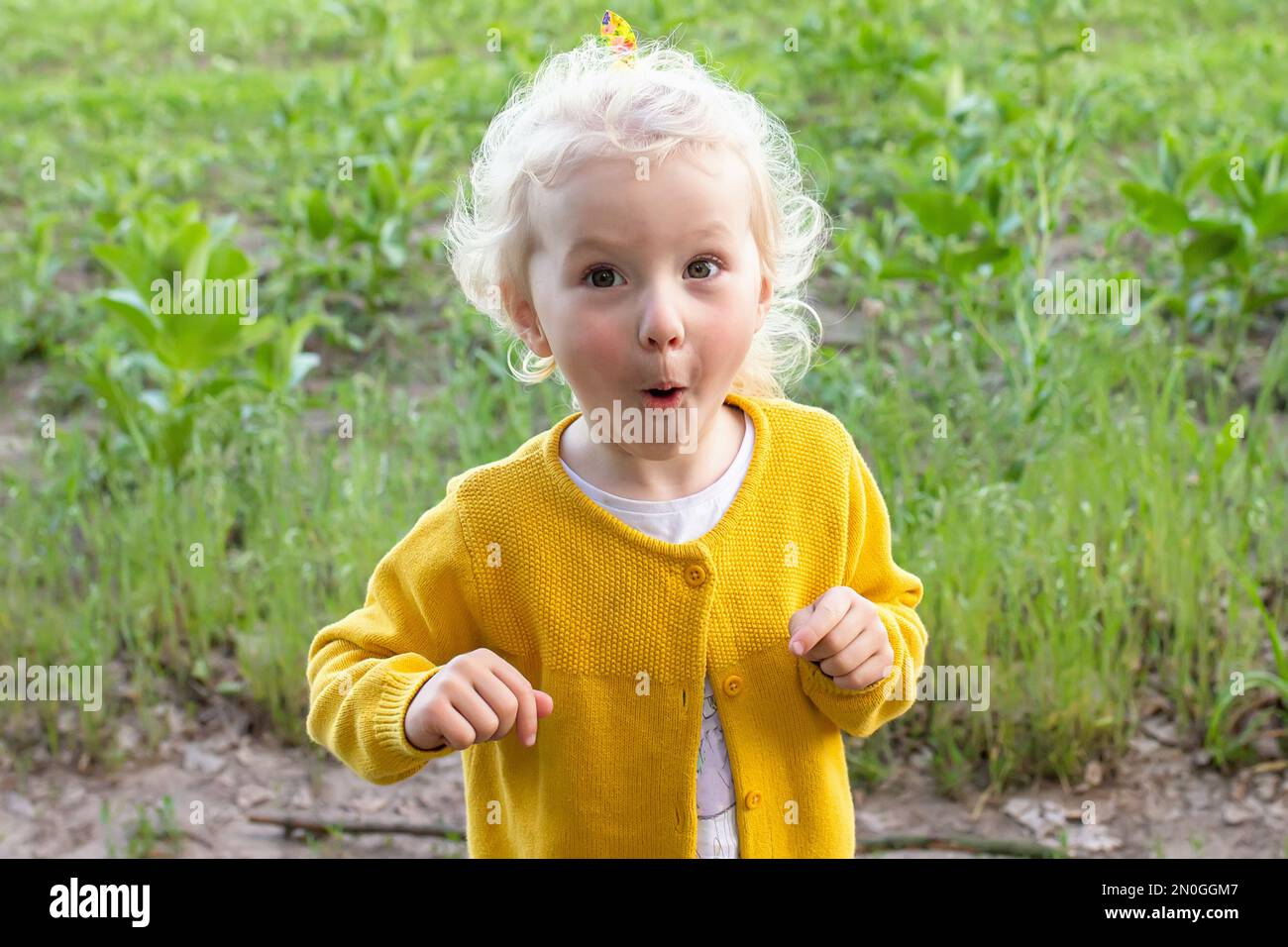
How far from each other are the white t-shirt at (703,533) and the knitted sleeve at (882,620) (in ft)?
0.39

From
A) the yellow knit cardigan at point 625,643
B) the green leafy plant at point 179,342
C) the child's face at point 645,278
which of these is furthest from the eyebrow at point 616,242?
the green leafy plant at point 179,342

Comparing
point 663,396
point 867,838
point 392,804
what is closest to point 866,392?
point 867,838

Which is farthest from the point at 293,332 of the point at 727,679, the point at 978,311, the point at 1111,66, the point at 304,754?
the point at 1111,66

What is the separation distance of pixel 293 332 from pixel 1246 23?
16.5 feet

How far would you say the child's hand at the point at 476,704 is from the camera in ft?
4.77

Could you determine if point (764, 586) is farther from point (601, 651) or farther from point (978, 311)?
point (978, 311)

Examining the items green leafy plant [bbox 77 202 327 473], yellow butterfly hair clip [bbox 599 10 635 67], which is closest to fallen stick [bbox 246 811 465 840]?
green leafy plant [bbox 77 202 327 473]

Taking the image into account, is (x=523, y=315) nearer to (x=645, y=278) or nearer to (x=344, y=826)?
(x=645, y=278)

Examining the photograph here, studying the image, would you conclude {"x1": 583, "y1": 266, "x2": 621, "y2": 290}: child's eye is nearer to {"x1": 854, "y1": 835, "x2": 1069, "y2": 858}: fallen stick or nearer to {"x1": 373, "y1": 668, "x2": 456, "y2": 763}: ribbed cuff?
{"x1": 373, "y1": 668, "x2": 456, "y2": 763}: ribbed cuff

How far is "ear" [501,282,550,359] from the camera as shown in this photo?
1.68 m

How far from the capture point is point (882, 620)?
5.39 ft

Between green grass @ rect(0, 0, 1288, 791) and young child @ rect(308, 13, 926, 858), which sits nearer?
young child @ rect(308, 13, 926, 858)

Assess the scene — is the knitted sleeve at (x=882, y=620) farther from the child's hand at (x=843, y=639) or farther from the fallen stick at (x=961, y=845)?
the fallen stick at (x=961, y=845)

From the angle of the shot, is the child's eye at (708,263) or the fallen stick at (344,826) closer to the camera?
the child's eye at (708,263)
